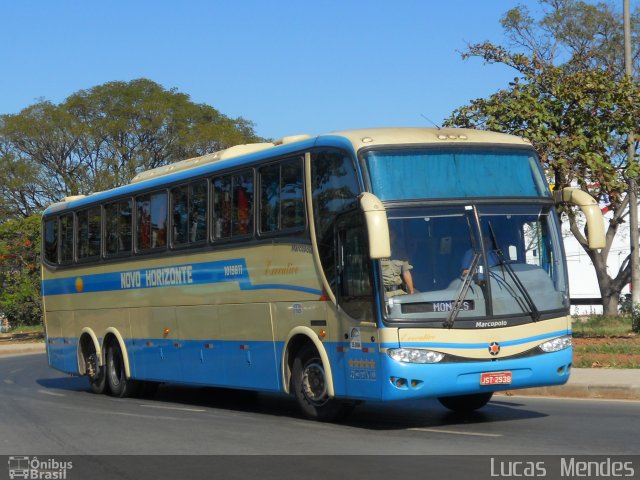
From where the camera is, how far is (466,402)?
48.0ft

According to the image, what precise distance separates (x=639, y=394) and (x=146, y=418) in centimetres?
700

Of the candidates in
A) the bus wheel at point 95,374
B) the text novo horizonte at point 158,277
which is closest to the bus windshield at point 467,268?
the text novo horizonte at point 158,277

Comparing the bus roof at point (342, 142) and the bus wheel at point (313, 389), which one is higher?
the bus roof at point (342, 142)

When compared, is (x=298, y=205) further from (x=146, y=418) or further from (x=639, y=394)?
(x=639, y=394)

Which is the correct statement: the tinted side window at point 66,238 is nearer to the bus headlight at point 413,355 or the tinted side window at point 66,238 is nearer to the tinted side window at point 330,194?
the tinted side window at point 330,194

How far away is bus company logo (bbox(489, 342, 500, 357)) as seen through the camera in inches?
489

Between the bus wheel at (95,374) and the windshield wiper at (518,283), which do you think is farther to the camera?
the bus wheel at (95,374)

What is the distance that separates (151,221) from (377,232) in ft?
24.6

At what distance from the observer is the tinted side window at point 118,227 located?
19141mm

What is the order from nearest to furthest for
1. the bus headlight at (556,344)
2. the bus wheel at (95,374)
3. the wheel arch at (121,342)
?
the bus headlight at (556,344), the wheel arch at (121,342), the bus wheel at (95,374)

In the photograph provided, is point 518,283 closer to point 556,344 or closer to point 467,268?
point 467,268

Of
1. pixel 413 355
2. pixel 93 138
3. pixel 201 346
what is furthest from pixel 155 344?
pixel 93 138

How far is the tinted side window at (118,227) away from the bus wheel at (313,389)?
19.1 feet
